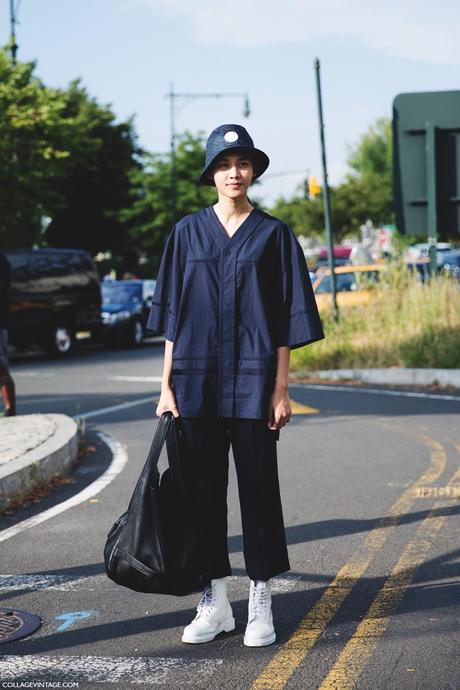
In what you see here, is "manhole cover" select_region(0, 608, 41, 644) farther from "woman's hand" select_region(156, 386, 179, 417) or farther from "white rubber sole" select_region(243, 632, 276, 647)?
"woman's hand" select_region(156, 386, 179, 417)

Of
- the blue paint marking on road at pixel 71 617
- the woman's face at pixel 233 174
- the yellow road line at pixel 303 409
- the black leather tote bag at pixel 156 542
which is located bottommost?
the yellow road line at pixel 303 409

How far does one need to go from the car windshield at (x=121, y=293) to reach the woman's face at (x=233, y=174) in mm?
24146

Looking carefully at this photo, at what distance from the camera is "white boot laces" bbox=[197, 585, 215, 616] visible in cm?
453

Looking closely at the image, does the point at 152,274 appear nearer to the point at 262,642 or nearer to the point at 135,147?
the point at 135,147

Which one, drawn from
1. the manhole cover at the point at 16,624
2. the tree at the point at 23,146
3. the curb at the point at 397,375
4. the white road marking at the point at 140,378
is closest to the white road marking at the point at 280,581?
the manhole cover at the point at 16,624

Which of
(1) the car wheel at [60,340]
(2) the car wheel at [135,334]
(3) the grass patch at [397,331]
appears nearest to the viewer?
(3) the grass patch at [397,331]

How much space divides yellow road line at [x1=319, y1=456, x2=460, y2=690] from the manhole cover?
1.29 m

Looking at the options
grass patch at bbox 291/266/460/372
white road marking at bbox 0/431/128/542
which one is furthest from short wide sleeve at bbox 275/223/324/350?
grass patch at bbox 291/266/460/372

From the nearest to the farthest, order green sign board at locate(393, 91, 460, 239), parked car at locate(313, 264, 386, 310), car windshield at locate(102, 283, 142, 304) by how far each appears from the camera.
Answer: green sign board at locate(393, 91, 460, 239)
parked car at locate(313, 264, 386, 310)
car windshield at locate(102, 283, 142, 304)

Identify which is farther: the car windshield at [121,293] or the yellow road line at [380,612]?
the car windshield at [121,293]

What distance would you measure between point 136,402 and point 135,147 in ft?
133

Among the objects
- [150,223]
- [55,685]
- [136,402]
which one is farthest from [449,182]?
[150,223]

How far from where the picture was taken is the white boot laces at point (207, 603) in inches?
178

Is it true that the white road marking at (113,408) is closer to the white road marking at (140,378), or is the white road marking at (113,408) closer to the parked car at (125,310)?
the white road marking at (140,378)
